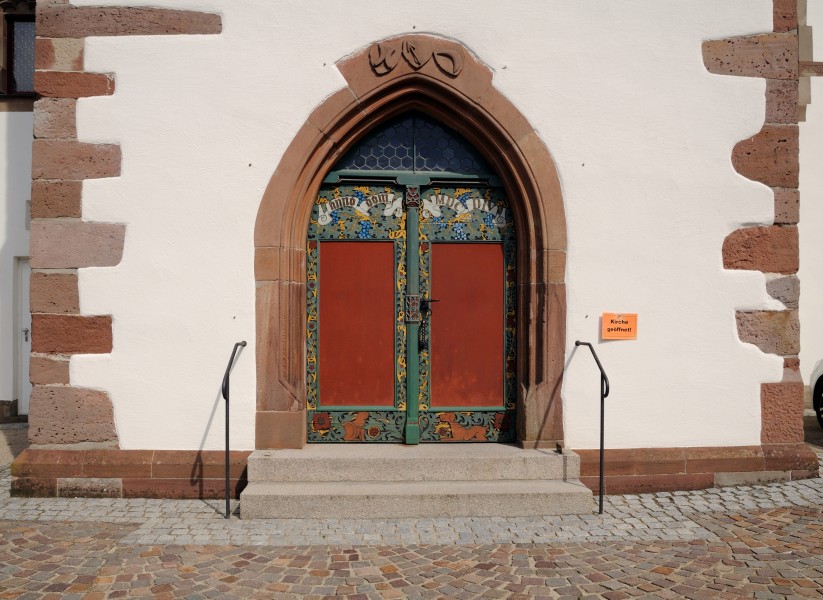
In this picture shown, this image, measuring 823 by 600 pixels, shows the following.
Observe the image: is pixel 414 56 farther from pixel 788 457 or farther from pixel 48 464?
pixel 788 457

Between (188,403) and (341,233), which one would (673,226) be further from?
(188,403)

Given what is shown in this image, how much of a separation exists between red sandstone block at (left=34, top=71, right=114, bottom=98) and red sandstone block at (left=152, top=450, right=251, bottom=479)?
2549mm

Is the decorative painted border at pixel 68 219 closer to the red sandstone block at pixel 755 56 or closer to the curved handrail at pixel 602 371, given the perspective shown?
the curved handrail at pixel 602 371

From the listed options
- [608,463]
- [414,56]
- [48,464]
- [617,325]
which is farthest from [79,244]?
[608,463]

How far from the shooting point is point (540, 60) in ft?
14.8

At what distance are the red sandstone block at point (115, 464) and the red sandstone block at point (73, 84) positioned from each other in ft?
8.16

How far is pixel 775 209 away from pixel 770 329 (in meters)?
0.87

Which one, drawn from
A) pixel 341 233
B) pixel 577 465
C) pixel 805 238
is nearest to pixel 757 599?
pixel 577 465

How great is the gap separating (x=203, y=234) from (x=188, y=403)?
3.88 feet

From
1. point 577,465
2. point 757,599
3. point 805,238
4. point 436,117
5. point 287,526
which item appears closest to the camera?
point 757,599

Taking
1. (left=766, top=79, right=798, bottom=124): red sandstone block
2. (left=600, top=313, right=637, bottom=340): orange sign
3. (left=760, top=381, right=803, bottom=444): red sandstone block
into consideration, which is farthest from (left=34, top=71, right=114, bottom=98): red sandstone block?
(left=760, top=381, right=803, bottom=444): red sandstone block

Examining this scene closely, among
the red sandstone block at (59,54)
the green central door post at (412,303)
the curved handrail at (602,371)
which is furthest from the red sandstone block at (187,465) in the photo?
the red sandstone block at (59,54)

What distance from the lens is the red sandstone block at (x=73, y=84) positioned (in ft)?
14.4

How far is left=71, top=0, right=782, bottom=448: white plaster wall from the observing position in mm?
4406
